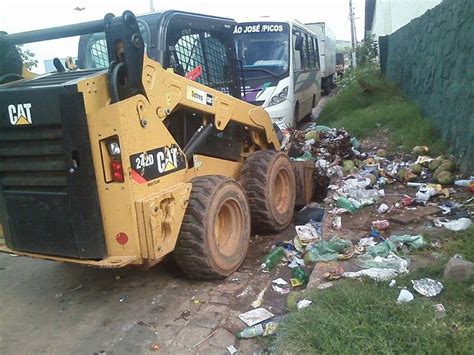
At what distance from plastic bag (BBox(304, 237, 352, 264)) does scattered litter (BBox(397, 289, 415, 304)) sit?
1002 millimetres

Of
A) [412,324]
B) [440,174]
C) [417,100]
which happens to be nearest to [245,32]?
[417,100]

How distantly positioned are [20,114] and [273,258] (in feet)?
8.19

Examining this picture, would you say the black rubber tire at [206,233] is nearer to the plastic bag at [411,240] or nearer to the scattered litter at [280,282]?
the scattered litter at [280,282]

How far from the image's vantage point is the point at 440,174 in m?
5.95

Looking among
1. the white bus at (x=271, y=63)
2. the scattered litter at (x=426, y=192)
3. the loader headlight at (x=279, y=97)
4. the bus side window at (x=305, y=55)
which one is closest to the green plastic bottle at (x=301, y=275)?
the scattered litter at (x=426, y=192)

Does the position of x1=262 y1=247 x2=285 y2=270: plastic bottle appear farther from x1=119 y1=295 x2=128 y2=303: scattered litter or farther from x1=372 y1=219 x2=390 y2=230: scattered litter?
x1=119 y1=295 x2=128 y2=303: scattered litter

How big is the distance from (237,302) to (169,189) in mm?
1065

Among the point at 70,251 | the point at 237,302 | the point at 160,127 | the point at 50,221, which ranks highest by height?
the point at 160,127

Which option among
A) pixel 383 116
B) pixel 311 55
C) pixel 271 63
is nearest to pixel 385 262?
pixel 271 63

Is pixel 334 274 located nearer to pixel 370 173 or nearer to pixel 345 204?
pixel 345 204

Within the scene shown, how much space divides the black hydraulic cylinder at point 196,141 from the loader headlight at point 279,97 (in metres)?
5.10

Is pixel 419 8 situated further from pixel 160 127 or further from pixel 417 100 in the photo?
pixel 160 127

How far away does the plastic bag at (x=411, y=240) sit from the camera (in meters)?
4.06

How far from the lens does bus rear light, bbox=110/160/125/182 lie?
3355mm
